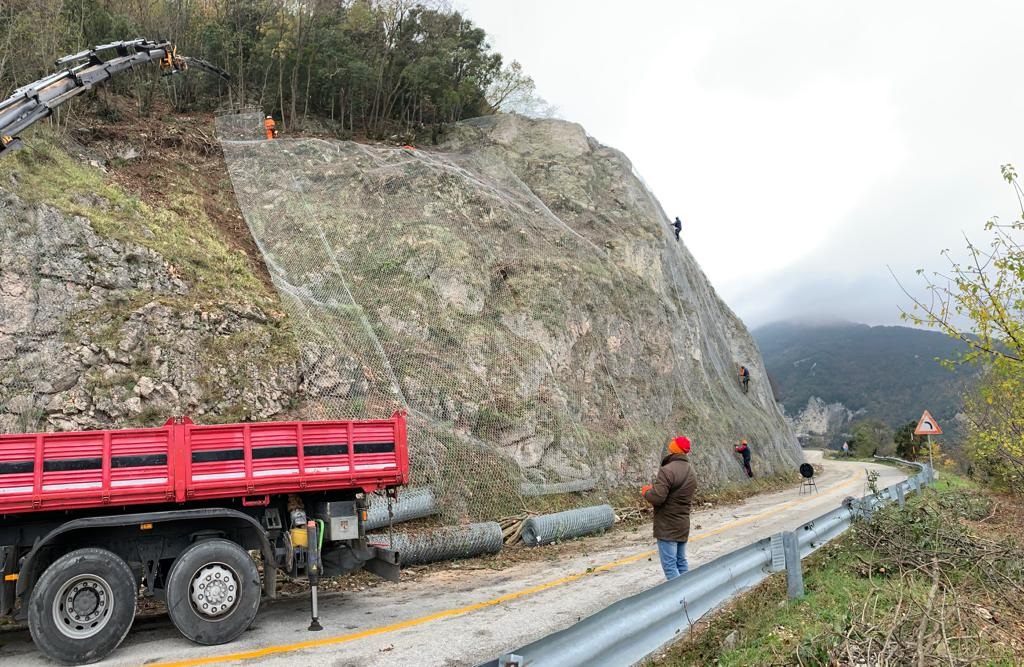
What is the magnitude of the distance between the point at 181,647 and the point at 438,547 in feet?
14.4

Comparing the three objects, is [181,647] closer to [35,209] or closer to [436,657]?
[436,657]

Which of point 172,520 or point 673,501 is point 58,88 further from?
point 673,501

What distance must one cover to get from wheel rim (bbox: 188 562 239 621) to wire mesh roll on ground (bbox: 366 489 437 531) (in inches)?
146

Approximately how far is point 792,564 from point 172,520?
236 inches

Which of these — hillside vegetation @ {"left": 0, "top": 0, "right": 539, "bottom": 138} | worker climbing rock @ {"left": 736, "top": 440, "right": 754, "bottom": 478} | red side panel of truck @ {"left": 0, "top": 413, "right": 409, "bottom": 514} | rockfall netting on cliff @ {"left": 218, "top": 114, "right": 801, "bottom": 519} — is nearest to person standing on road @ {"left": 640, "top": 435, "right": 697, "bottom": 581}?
red side panel of truck @ {"left": 0, "top": 413, "right": 409, "bottom": 514}

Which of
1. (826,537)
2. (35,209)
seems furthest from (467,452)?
(35,209)

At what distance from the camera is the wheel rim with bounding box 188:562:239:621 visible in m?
6.46

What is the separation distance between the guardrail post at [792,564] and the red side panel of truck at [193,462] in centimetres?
419

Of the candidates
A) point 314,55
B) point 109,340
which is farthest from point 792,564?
point 314,55

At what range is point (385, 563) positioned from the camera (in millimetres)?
7871

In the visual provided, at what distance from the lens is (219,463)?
266 inches

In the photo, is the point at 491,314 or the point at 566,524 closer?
the point at 566,524

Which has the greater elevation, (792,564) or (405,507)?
(405,507)

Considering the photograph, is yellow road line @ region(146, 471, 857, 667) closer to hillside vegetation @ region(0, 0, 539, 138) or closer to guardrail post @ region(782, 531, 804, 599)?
guardrail post @ region(782, 531, 804, 599)
